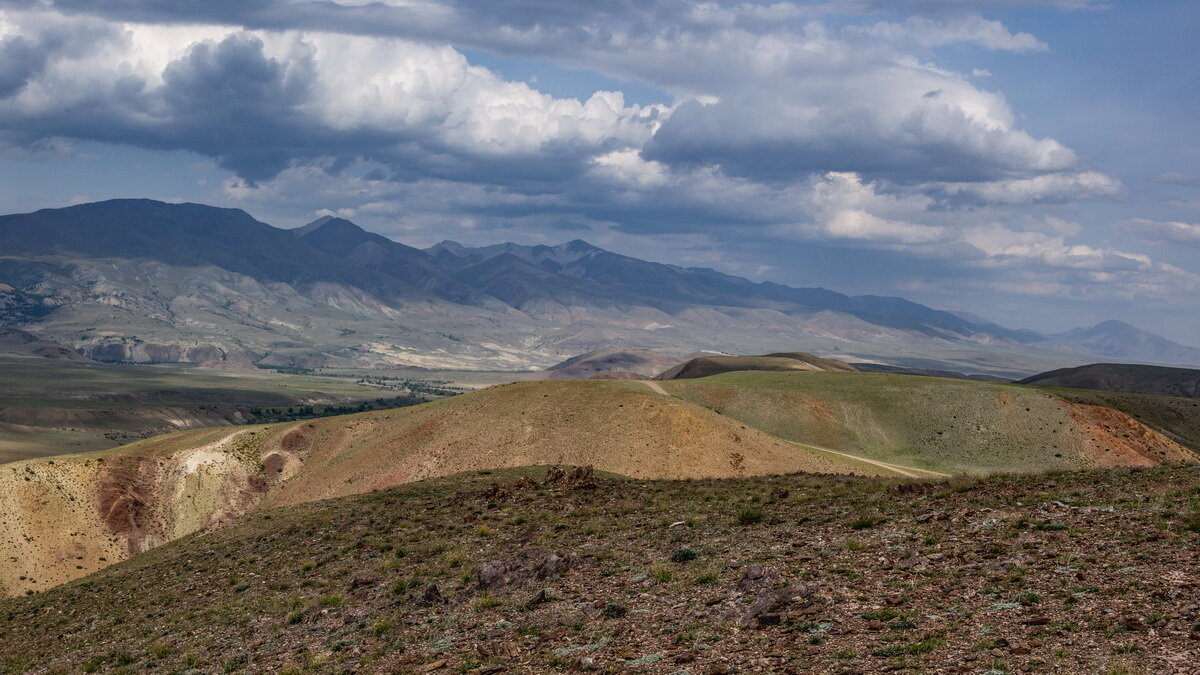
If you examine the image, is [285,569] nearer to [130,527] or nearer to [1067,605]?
[1067,605]

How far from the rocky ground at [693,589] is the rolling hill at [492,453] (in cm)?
2740

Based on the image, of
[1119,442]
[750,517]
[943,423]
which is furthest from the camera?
[943,423]

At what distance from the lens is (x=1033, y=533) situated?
26062mm

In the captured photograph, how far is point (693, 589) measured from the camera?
2530cm

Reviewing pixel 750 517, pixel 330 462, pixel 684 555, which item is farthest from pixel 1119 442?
pixel 330 462

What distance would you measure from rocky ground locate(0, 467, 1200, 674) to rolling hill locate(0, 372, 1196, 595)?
27398mm

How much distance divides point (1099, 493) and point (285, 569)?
33790 mm

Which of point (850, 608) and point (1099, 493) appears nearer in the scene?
point (850, 608)

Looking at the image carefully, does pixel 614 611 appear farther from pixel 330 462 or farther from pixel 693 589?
pixel 330 462

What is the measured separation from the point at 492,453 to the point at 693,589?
50806 millimetres

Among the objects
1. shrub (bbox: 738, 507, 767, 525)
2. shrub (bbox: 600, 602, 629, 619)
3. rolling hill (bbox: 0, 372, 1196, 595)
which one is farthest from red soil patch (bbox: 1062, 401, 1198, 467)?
shrub (bbox: 600, 602, 629, 619)

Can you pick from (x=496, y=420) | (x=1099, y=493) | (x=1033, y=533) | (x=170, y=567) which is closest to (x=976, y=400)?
(x=496, y=420)

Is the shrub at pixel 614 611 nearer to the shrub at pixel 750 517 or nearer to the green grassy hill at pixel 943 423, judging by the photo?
the shrub at pixel 750 517

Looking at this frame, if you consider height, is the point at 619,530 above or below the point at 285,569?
above
